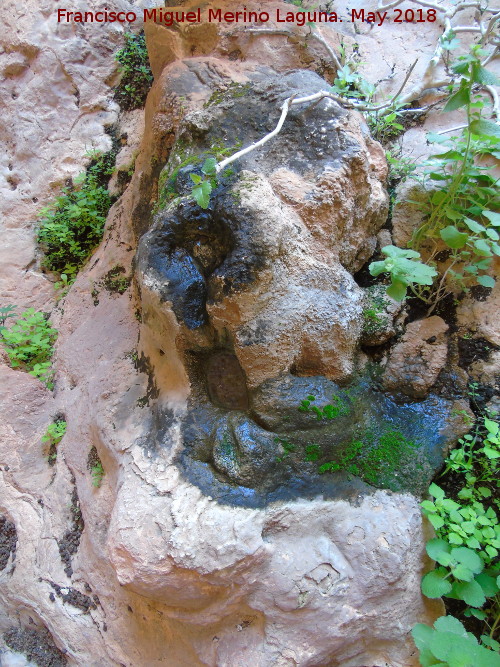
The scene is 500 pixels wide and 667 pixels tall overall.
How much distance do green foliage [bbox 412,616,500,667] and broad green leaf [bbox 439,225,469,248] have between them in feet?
4.58

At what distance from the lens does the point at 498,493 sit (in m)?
1.90

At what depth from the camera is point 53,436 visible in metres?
2.58

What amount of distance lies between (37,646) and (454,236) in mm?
2642

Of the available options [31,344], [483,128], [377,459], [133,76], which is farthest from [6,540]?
[133,76]

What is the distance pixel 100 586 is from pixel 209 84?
2518 millimetres

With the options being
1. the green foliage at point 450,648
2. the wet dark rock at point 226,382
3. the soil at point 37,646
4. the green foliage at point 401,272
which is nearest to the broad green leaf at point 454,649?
the green foliage at point 450,648

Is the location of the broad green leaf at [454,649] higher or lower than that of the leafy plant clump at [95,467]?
higher

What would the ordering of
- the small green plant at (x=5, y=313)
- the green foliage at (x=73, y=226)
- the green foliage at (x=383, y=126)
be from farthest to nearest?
the green foliage at (x=73, y=226) < the small green plant at (x=5, y=313) < the green foliage at (x=383, y=126)

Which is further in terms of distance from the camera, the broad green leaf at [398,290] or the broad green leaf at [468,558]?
the broad green leaf at [398,290]

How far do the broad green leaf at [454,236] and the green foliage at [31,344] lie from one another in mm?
2332

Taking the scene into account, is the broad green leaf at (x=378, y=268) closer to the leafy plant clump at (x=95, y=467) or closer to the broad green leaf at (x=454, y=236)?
the broad green leaf at (x=454, y=236)

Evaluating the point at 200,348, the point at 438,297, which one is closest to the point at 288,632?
the point at 200,348

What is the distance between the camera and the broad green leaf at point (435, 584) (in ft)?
5.50

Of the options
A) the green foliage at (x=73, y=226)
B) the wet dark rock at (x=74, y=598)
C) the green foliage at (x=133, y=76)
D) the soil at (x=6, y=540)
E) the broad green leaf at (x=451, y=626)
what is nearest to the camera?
the broad green leaf at (x=451, y=626)
